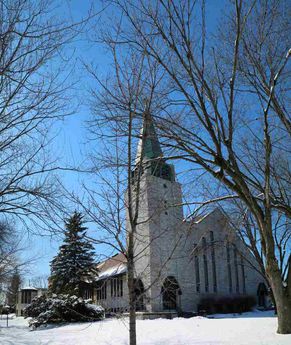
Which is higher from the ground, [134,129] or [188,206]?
[134,129]

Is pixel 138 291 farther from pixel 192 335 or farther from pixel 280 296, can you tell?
pixel 192 335

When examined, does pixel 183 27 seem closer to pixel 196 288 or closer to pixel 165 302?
pixel 165 302

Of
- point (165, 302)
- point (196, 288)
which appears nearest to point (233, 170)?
point (165, 302)

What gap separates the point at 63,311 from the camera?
22719 millimetres

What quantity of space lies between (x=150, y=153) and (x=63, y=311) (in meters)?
15.9

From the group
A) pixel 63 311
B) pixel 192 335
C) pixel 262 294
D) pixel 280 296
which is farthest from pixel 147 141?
pixel 262 294

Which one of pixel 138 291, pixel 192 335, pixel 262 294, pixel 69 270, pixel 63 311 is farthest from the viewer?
pixel 262 294

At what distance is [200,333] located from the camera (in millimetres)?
11945

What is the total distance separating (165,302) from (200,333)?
22980 millimetres

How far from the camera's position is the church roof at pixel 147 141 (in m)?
8.19

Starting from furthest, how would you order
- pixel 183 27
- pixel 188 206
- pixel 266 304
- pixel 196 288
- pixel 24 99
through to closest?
pixel 266 304
pixel 196 288
pixel 188 206
pixel 183 27
pixel 24 99

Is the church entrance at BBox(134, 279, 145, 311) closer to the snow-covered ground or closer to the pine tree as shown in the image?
the snow-covered ground

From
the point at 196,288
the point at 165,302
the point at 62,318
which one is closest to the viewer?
the point at 62,318

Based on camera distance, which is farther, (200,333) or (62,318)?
(62,318)
